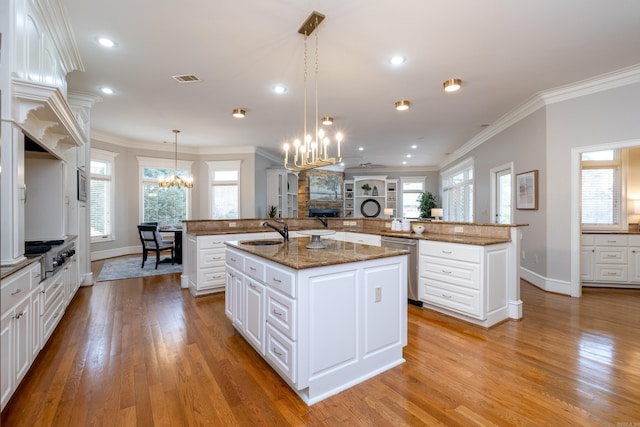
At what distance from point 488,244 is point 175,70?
3898 mm

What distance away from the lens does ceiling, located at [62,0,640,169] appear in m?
2.31

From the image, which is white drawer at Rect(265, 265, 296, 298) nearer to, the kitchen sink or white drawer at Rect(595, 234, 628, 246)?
the kitchen sink

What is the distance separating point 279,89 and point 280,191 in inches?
169

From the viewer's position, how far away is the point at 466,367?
7.22 ft

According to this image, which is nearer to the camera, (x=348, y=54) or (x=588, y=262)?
(x=348, y=54)

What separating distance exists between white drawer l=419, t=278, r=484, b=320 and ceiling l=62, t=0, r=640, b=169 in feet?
8.02

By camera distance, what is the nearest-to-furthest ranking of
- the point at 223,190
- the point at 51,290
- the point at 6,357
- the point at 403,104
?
the point at 6,357 < the point at 51,290 < the point at 403,104 < the point at 223,190

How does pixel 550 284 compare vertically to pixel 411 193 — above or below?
below

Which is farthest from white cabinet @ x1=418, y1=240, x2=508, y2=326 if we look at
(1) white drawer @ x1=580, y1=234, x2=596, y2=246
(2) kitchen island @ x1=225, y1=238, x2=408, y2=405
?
(1) white drawer @ x1=580, y1=234, x2=596, y2=246

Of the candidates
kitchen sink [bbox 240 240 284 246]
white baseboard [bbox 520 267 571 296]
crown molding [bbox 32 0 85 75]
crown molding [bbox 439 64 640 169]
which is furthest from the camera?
white baseboard [bbox 520 267 571 296]

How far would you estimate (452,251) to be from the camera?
122 inches

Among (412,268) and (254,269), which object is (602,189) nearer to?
(412,268)

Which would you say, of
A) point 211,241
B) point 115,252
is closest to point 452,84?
point 211,241

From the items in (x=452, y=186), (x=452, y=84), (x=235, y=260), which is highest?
(x=452, y=84)
